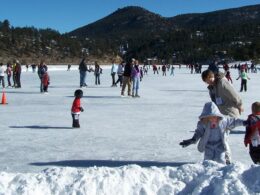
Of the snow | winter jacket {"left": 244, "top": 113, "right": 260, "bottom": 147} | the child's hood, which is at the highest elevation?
the child's hood

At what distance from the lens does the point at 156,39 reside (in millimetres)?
193125

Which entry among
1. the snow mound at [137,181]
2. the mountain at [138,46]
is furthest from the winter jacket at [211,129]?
the mountain at [138,46]

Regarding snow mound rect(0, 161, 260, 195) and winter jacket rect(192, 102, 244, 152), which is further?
winter jacket rect(192, 102, 244, 152)

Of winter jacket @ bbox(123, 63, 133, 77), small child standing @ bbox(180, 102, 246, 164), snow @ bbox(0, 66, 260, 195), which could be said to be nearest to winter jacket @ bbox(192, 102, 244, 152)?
small child standing @ bbox(180, 102, 246, 164)

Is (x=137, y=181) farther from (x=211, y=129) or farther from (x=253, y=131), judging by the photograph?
(x=253, y=131)

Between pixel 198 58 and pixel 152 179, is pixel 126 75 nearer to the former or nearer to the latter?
pixel 152 179

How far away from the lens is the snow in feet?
12.1

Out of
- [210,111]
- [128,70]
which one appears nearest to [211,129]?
[210,111]

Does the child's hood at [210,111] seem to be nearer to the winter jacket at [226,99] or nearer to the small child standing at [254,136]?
the small child standing at [254,136]

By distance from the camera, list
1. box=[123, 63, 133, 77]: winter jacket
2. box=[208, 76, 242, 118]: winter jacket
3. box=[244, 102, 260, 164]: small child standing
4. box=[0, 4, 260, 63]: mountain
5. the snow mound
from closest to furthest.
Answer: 1. the snow mound
2. box=[244, 102, 260, 164]: small child standing
3. box=[208, 76, 242, 118]: winter jacket
4. box=[123, 63, 133, 77]: winter jacket
5. box=[0, 4, 260, 63]: mountain

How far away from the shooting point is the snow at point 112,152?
368cm

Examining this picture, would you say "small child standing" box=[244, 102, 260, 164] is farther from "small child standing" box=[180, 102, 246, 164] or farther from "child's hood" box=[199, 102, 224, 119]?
"child's hood" box=[199, 102, 224, 119]

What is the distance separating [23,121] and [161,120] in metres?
2.80

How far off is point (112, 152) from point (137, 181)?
2823mm
